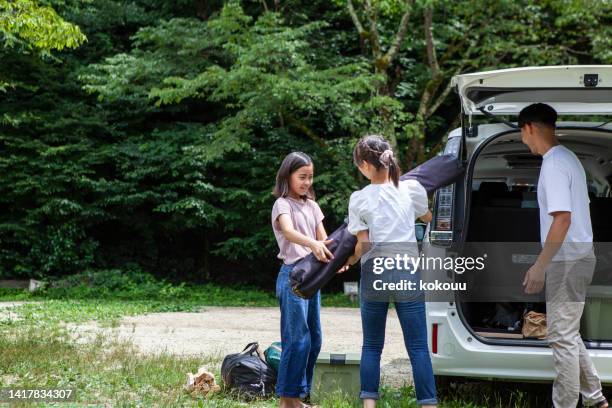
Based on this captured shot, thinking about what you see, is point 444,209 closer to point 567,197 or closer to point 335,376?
point 567,197

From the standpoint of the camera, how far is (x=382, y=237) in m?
4.18

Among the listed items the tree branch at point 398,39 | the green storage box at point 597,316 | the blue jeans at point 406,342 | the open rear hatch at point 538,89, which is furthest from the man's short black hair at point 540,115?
the tree branch at point 398,39

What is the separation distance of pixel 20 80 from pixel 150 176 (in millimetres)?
3505

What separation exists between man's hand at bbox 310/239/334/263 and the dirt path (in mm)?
1772

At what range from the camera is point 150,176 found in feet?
54.9

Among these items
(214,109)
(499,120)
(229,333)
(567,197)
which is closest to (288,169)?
(499,120)

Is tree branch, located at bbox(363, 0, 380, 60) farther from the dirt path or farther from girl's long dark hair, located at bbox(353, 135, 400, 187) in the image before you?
girl's long dark hair, located at bbox(353, 135, 400, 187)

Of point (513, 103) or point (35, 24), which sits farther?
point (35, 24)

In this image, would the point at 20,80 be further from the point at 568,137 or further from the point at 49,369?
the point at 568,137

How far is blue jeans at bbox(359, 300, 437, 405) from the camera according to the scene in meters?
4.22

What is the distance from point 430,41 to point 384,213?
445 inches

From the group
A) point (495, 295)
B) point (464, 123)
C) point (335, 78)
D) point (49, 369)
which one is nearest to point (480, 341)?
point (495, 295)

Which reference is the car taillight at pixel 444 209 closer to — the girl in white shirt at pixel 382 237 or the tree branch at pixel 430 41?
the girl in white shirt at pixel 382 237

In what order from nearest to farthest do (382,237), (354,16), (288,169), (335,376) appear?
(382,237) → (288,169) → (335,376) → (354,16)
